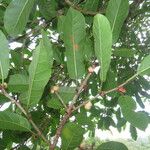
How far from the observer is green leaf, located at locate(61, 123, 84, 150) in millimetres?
1040

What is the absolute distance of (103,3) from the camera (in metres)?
2.15

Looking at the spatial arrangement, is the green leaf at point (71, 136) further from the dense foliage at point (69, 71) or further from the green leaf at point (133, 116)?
the green leaf at point (133, 116)

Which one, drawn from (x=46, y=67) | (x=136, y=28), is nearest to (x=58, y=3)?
(x=46, y=67)

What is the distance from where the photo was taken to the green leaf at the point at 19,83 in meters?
1.26

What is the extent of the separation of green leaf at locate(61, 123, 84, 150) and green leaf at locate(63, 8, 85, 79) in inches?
8.8

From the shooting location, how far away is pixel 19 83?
49.7 inches

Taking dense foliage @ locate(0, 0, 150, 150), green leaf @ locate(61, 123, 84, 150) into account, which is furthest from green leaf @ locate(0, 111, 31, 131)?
green leaf @ locate(61, 123, 84, 150)

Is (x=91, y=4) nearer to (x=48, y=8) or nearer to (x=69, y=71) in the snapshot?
(x=48, y=8)

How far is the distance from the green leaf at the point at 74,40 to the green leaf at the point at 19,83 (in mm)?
183

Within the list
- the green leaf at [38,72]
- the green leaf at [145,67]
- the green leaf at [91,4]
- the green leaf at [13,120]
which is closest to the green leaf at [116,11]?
the green leaf at [145,67]

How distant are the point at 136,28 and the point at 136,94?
0.87 meters

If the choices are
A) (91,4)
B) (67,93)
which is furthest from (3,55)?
(91,4)

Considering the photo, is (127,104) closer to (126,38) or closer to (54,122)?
(54,122)

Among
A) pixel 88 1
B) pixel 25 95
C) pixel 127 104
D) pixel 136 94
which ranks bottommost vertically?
pixel 136 94
